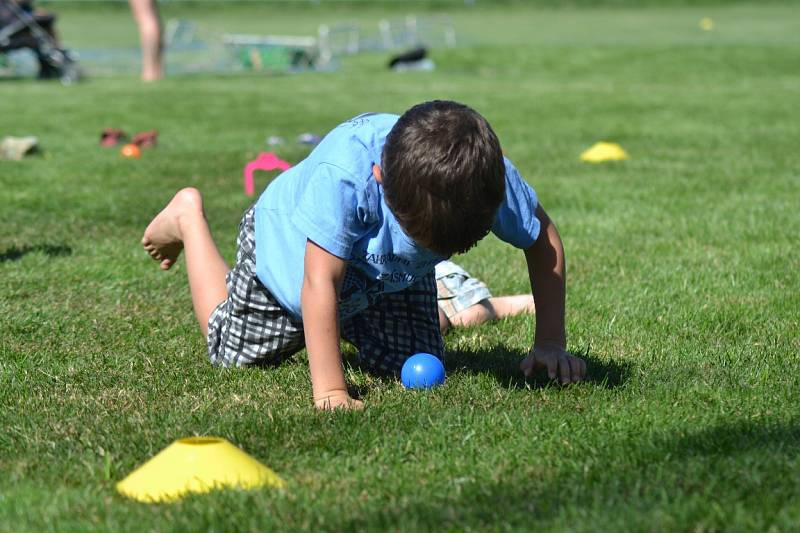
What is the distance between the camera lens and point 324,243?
3.20 meters

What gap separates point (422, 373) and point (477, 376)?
0.22 metres

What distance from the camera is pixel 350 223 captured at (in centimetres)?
321

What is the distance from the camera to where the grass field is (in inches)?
102

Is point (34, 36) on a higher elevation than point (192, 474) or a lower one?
lower

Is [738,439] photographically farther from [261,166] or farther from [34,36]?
[34,36]

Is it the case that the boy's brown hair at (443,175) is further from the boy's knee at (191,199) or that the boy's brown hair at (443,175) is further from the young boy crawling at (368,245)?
the boy's knee at (191,199)

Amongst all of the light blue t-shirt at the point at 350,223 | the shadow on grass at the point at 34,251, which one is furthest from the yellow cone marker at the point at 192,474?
the shadow on grass at the point at 34,251

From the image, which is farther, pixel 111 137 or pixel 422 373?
pixel 111 137

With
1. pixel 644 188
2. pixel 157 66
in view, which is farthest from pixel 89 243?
pixel 157 66

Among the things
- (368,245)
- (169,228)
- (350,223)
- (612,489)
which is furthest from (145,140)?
(612,489)

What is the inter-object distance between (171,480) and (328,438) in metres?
0.53

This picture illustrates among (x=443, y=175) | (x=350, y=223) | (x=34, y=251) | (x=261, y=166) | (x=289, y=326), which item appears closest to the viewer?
(x=443, y=175)

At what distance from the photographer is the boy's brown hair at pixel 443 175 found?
289 cm

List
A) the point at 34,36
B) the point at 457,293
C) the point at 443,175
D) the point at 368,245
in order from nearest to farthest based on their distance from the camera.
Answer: the point at 443,175 → the point at 368,245 → the point at 457,293 → the point at 34,36
